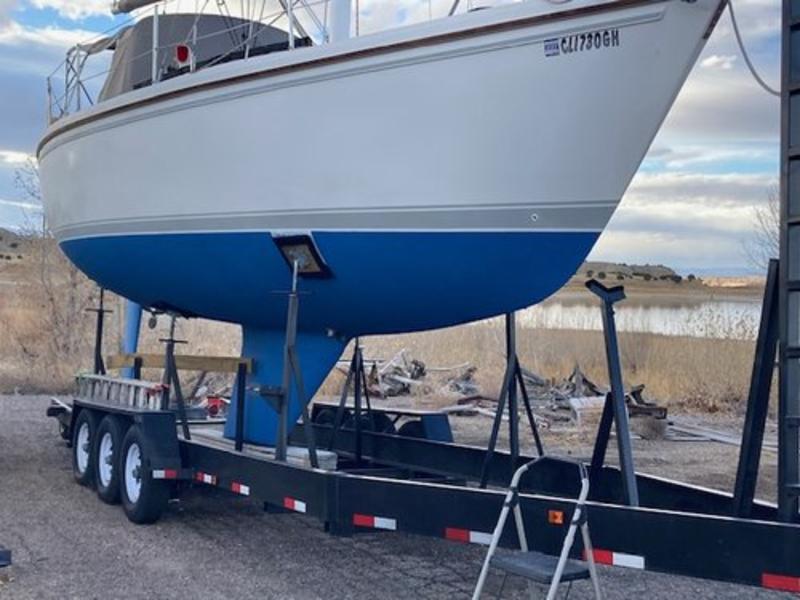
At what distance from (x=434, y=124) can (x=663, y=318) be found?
14.1m

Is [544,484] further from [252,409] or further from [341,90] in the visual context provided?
[341,90]

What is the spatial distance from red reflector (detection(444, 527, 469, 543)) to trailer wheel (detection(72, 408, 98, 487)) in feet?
12.7

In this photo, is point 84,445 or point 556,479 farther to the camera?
point 84,445

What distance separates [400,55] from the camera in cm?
580

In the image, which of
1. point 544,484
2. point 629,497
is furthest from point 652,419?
point 629,497

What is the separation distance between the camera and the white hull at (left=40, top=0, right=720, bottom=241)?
17.2 ft

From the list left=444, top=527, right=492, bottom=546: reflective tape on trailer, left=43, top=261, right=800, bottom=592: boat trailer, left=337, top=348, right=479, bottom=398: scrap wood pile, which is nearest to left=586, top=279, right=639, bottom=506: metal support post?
left=43, top=261, right=800, bottom=592: boat trailer

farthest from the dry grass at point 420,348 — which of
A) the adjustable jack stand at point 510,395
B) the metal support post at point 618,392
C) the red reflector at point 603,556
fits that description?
the red reflector at point 603,556

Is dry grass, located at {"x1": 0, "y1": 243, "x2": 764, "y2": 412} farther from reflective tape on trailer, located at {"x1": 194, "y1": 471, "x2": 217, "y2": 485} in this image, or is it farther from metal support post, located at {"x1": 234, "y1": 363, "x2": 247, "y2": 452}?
reflective tape on trailer, located at {"x1": 194, "y1": 471, "x2": 217, "y2": 485}

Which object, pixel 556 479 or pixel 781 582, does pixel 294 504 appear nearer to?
pixel 556 479

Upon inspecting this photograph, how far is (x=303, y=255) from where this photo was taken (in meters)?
6.48

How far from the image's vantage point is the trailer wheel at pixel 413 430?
8562mm

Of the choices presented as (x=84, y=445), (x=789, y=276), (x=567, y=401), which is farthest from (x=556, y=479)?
(x=567, y=401)

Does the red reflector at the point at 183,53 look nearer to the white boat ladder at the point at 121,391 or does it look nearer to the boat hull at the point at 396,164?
the boat hull at the point at 396,164
